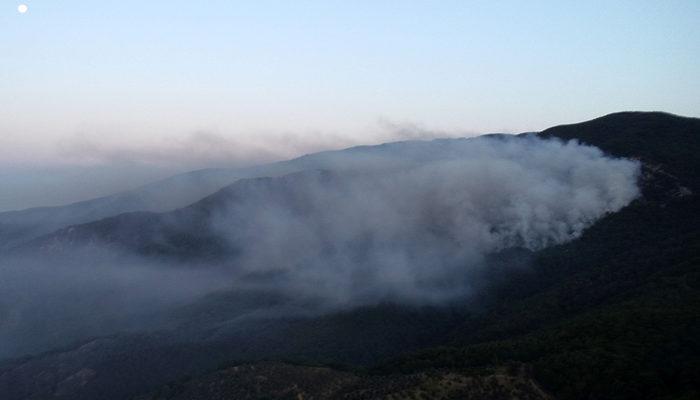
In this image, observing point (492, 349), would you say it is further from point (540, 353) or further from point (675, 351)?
point (675, 351)

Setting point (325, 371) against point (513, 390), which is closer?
point (513, 390)

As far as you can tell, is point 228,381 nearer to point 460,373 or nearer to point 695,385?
point 460,373

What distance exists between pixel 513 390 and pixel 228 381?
9141 cm

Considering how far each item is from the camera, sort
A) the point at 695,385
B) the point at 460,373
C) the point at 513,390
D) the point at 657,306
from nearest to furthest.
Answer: the point at 695,385
the point at 513,390
the point at 460,373
the point at 657,306

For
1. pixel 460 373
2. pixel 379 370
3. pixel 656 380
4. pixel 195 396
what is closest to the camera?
pixel 656 380

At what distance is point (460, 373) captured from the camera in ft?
484

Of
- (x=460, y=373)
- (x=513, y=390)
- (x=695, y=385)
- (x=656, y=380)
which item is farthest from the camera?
(x=460, y=373)

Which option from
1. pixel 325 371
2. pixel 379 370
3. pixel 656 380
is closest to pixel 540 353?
pixel 656 380

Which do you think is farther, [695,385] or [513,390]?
[513,390]

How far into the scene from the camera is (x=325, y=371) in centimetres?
17925

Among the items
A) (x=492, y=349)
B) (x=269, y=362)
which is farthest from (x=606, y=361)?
(x=269, y=362)

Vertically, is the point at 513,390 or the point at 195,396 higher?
the point at 513,390

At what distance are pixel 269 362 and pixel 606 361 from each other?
10347 centimetres

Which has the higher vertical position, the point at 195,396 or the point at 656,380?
the point at 656,380
